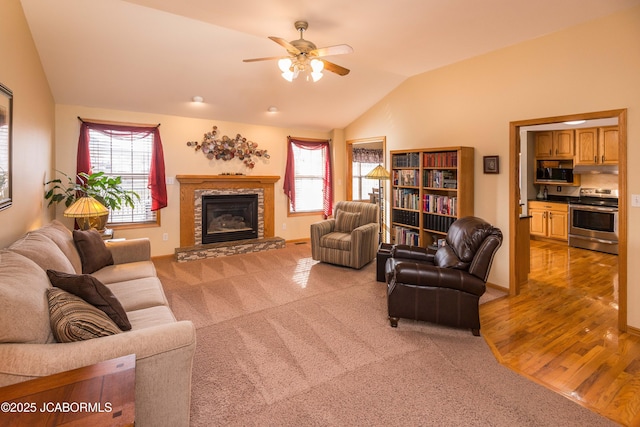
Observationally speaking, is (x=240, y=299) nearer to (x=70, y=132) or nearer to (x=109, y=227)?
(x=109, y=227)

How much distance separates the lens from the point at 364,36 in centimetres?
365

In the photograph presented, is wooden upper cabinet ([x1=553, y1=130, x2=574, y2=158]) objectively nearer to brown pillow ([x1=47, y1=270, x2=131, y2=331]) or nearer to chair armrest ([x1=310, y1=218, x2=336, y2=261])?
chair armrest ([x1=310, y1=218, x2=336, y2=261])

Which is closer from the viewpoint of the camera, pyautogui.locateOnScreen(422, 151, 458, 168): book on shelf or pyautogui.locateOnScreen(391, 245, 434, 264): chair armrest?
pyautogui.locateOnScreen(391, 245, 434, 264): chair armrest

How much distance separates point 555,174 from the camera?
273 inches

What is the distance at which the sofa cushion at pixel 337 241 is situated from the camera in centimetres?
491

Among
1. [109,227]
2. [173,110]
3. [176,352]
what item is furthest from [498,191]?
[109,227]

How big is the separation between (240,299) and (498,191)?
3377 millimetres


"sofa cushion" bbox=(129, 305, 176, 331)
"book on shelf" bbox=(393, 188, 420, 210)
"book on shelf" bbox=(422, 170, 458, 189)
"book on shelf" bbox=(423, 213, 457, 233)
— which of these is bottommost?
"sofa cushion" bbox=(129, 305, 176, 331)

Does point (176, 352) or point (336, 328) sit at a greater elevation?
point (176, 352)

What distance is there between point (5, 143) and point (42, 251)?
0.95m

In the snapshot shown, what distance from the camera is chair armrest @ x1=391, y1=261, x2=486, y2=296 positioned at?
2.88 metres

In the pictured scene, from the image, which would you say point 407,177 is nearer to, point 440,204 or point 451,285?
point 440,204

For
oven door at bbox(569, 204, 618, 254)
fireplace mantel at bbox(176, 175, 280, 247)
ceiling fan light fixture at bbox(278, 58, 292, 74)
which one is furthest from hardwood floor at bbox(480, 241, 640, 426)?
fireplace mantel at bbox(176, 175, 280, 247)

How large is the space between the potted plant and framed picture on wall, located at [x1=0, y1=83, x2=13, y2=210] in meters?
1.68
